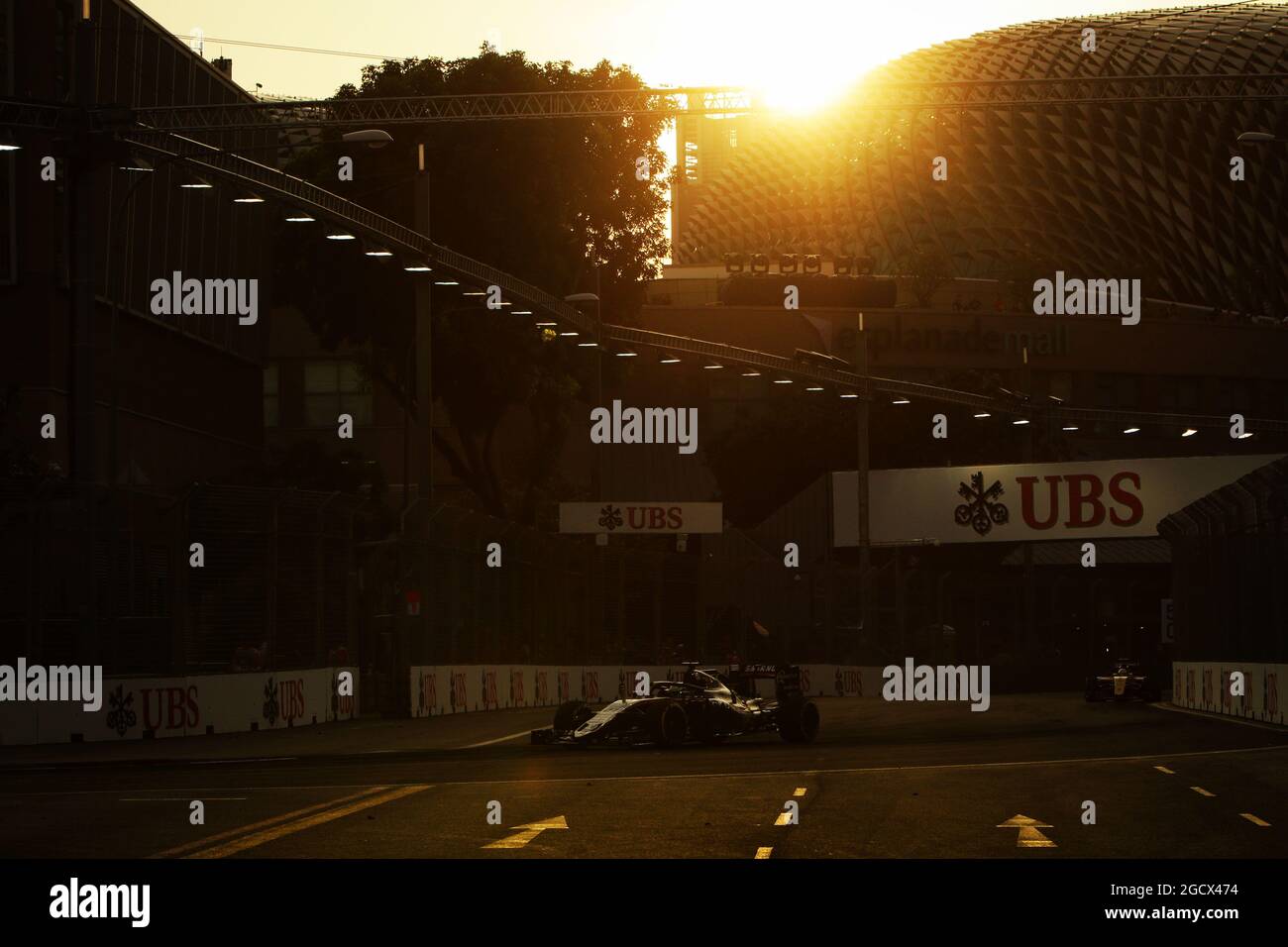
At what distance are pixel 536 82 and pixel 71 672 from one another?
134 feet

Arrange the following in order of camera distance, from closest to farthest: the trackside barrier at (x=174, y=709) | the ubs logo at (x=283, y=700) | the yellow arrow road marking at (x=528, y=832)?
the yellow arrow road marking at (x=528, y=832), the trackside barrier at (x=174, y=709), the ubs logo at (x=283, y=700)

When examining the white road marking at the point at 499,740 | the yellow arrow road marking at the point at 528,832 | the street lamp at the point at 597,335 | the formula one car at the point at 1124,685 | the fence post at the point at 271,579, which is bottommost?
the formula one car at the point at 1124,685

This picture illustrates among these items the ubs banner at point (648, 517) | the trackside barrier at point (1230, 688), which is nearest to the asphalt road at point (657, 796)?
the trackside barrier at point (1230, 688)

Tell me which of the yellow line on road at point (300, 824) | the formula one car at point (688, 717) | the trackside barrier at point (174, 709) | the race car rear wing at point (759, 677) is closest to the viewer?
the yellow line on road at point (300, 824)

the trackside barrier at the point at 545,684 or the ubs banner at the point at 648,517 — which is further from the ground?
the ubs banner at the point at 648,517

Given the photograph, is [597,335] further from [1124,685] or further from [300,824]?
[300,824]

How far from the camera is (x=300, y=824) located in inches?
618

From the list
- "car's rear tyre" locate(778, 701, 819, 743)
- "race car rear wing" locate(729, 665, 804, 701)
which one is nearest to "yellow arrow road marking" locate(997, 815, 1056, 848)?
"car's rear tyre" locate(778, 701, 819, 743)

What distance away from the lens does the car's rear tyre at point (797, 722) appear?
29.0 metres

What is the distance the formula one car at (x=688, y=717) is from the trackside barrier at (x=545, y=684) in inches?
174

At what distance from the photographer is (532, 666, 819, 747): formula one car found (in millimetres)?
26906

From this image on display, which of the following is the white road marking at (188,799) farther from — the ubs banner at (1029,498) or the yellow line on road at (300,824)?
the ubs banner at (1029,498)

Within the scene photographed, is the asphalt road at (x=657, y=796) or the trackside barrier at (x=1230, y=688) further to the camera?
the trackside barrier at (x=1230, y=688)
